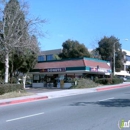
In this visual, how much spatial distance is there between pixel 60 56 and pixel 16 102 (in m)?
47.4

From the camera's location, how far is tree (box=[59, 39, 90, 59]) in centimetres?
5841

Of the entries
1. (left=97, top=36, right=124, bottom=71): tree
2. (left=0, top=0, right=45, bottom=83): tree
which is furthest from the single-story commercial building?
(left=97, top=36, right=124, bottom=71): tree

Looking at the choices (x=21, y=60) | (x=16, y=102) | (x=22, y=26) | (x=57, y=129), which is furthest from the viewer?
(x=21, y=60)

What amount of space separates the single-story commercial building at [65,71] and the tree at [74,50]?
15976 mm

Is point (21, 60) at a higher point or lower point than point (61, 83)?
higher

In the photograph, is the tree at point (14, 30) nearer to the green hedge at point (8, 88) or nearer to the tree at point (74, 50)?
the green hedge at point (8, 88)

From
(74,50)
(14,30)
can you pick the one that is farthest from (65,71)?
(74,50)

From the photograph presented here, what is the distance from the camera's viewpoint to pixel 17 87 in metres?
22.6

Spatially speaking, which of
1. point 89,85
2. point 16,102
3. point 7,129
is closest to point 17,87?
point 16,102

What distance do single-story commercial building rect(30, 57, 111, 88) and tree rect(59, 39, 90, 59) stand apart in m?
16.0

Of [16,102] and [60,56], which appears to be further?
[60,56]

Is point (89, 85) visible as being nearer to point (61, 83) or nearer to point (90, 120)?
point (61, 83)

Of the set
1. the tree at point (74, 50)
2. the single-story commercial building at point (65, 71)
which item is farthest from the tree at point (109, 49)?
the single-story commercial building at point (65, 71)

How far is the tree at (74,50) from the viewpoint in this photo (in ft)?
192
